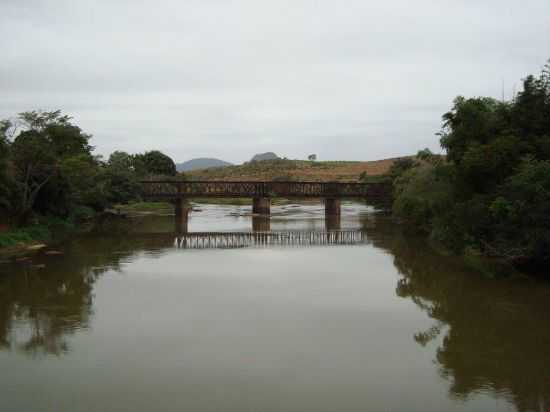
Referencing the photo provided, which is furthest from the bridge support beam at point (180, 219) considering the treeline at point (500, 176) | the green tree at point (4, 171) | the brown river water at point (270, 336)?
the treeline at point (500, 176)

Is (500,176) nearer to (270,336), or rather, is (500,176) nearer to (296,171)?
(270,336)

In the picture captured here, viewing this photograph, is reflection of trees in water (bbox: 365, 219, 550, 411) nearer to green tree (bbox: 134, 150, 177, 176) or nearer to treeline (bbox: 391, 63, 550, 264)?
treeline (bbox: 391, 63, 550, 264)

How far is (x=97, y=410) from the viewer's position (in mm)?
12273

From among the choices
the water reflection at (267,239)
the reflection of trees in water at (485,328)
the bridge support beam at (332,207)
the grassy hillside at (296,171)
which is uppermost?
the grassy hillside at (296,171)

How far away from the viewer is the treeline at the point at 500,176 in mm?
24156

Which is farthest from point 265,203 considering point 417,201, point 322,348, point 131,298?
point 322,348

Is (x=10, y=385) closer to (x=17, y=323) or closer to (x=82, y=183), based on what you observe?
(x=17, y=323)

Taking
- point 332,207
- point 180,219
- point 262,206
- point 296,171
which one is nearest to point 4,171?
point 180,219

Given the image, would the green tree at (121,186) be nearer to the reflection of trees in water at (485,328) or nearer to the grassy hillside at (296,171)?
the reflection of trees in water at (485,328)

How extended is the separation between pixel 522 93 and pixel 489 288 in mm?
11205

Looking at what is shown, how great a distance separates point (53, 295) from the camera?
23.7m

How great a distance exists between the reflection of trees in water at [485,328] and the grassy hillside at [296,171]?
96.0 m

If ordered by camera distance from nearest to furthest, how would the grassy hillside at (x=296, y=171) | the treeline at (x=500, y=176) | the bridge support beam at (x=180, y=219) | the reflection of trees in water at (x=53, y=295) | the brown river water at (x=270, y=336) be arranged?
the brown river water at (x=270, y=336)
the reflection of trees in water at (x=53, y=295)
the treeline at (x=500, y=176)
the bridge support beam at (x=180, y=219)
the grassy hillside at (x=296, y=171)

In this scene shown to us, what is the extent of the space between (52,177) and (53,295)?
23719 millimetres
